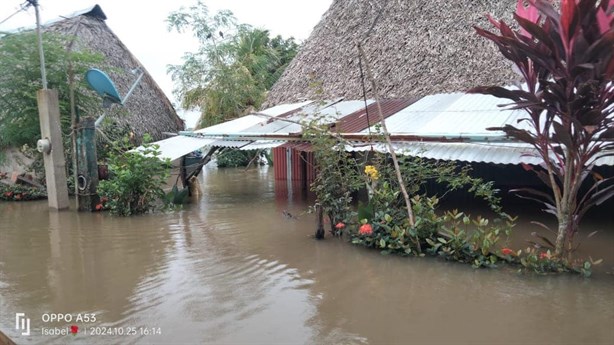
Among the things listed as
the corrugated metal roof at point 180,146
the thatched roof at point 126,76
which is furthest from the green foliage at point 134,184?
the thatched roof at point 126,76

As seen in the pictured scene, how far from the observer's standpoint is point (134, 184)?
7.95m

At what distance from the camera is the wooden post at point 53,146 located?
28.0 feet

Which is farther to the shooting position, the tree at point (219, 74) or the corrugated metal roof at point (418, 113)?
the tree at point (219, 74)

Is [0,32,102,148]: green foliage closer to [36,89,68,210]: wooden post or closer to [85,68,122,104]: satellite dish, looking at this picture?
[36,89,68,210]: wooden post

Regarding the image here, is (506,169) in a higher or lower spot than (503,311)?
higher

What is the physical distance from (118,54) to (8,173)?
4.59m

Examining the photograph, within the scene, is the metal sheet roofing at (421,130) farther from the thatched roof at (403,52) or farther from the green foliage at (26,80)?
the green foliage at (26,80)

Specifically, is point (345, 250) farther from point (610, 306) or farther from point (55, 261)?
point (55, 261)

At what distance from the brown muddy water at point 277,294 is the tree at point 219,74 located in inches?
472

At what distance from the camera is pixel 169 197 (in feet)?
28.2

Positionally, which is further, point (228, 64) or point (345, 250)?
point (228, 64)

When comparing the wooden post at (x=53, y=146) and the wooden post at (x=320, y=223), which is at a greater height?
the wooden post at (x=53, y=146)

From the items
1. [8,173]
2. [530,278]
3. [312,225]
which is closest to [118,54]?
[8,173]

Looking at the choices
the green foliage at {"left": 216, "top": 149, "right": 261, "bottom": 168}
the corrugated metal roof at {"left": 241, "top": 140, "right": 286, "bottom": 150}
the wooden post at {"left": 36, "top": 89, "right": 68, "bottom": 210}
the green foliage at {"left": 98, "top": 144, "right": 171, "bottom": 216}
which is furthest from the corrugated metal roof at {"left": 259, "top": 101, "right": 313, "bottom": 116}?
the green foliage at {"left": 216, "top": 149, "right": 261, "bottom": 168}
